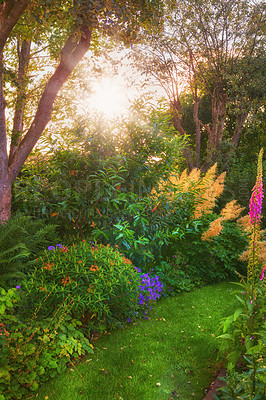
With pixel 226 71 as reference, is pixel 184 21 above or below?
above

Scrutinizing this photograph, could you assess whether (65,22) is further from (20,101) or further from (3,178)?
(3,178)

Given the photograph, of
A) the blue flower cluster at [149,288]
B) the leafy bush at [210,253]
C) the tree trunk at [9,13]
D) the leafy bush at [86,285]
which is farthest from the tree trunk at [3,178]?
the leafy bush at [210,253]

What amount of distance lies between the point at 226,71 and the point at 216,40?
119cm

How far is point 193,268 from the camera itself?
579 centimetres

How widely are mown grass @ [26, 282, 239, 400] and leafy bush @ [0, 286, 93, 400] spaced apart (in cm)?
15

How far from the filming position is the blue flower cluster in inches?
166

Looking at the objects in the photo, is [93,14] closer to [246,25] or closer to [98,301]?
[98,301]

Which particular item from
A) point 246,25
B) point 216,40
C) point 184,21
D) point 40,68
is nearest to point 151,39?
point 184,21

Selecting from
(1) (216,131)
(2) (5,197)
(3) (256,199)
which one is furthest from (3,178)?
(1) (216,131)

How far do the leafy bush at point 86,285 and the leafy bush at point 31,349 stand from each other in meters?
0.17

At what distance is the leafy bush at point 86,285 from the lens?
10.6 feet

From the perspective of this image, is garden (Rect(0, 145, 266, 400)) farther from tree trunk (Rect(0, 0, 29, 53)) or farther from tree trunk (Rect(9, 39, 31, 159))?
tree trunk (Rect(0, 0, 29, 53))

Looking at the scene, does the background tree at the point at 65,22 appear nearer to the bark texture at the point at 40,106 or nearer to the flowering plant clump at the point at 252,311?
the bark texture at the point at 40,106

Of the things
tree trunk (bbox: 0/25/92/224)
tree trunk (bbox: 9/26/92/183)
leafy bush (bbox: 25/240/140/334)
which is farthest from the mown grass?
tree trunk (bbox: 9/26/92/183)
